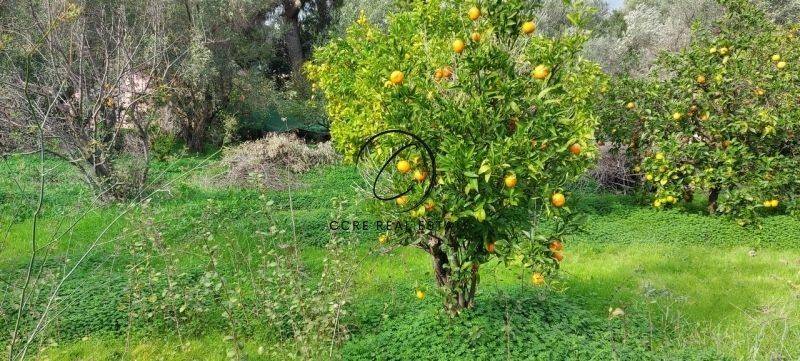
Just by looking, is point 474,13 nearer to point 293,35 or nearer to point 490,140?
point 490,140

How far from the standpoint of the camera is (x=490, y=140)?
11.1ft

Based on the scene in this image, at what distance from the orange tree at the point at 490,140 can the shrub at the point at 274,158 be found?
6621mm

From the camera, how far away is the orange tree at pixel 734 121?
726 centimetres

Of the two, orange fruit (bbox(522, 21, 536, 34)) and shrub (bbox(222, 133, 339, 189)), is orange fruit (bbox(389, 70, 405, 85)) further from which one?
shrub (bbox(222, 133, 339, 189))

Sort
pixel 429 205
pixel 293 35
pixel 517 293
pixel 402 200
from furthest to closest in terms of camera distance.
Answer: pixel 293 35, pixel 517 293, pixel 402 200, pixel 429 205

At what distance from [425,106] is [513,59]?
2.28 feet

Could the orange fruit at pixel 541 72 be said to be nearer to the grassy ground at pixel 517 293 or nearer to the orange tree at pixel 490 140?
the orange tree at pixel 490 140

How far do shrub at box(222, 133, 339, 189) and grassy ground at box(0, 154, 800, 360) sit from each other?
1.88 m

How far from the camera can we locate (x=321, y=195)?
9.33 m

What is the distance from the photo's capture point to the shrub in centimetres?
1034

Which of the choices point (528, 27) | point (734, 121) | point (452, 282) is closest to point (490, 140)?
point (528, 27)

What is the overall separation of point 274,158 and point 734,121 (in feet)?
29.3

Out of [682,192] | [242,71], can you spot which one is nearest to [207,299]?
[682,192]

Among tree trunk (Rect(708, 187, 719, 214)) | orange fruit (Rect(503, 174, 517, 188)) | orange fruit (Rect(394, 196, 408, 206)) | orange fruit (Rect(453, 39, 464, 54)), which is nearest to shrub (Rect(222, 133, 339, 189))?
orange fruit (Rect(394, 196, 408, 206))
